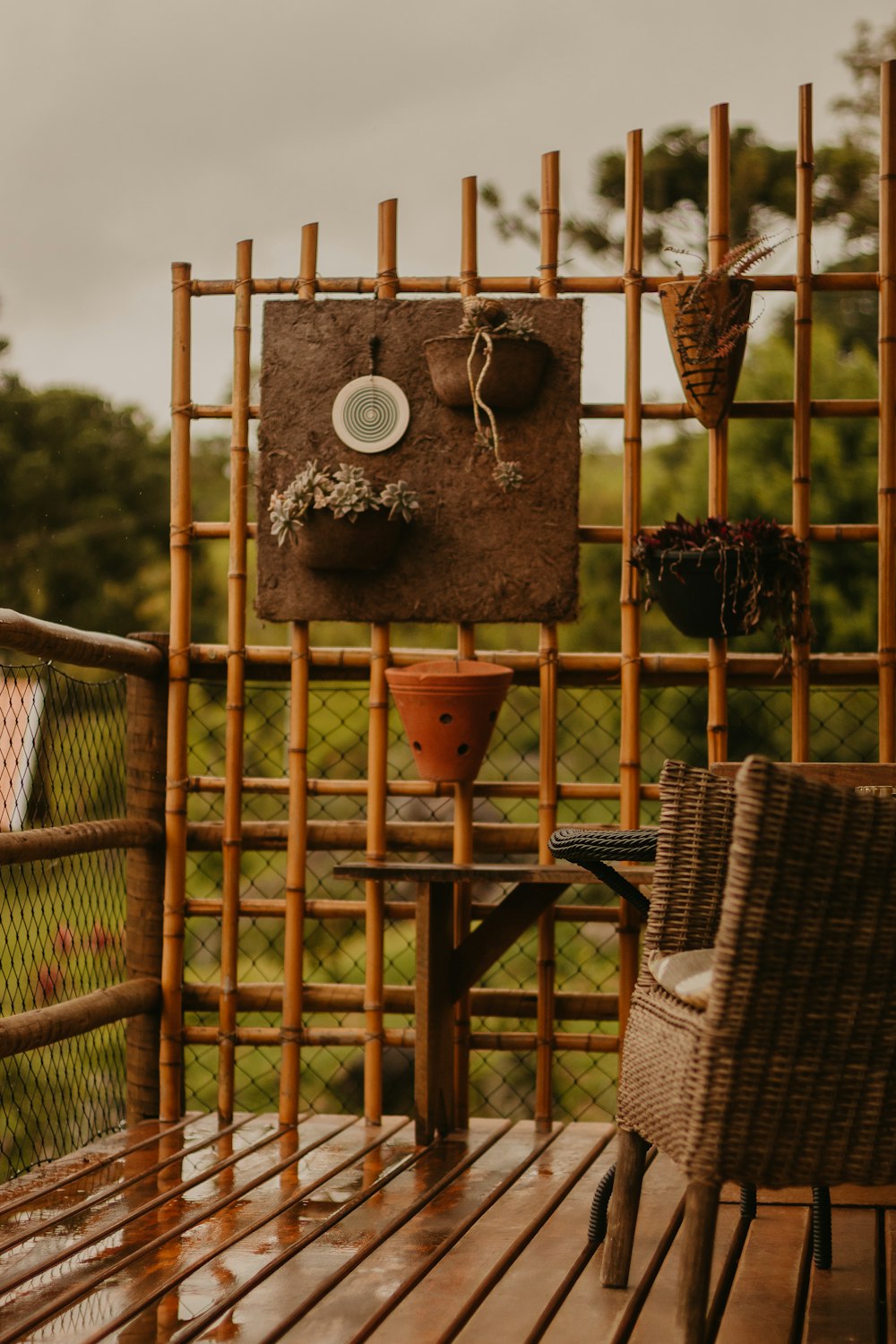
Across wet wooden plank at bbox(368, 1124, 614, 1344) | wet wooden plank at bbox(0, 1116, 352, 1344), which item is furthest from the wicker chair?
wet wooden plank at bbox(0, 1116, 352, 1344)

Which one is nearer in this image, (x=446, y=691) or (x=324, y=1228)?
(x=324, y=1228)

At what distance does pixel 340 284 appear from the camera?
11.1 feet

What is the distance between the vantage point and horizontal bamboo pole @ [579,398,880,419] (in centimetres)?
326

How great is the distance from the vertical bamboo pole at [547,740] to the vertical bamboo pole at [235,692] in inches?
29.0

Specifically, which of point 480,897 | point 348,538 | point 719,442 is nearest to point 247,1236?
point 348,538

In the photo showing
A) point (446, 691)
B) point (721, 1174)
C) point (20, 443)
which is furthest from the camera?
point (20, 443)

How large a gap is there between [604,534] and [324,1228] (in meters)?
1.72

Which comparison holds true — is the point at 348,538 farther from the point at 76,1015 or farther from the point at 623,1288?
the point at 623,1288

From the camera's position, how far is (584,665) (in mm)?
3369

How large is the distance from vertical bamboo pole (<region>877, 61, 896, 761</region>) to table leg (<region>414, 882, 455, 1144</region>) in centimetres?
111

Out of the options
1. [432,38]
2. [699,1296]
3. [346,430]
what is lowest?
[699,1296]

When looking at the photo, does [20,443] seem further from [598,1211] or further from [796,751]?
[598,1211]

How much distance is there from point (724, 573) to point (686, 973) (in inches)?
53.7

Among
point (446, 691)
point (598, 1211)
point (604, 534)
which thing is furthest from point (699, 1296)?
point (604, 534)
